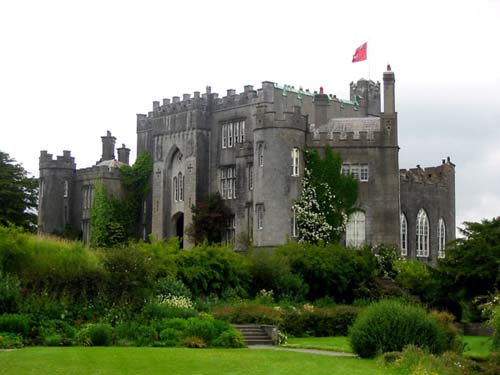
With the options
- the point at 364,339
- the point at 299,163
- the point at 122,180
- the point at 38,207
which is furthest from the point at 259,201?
the point at 364,339

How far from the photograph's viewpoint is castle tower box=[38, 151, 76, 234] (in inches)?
2773

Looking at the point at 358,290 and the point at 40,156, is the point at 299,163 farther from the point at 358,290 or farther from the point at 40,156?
the point at 40,156

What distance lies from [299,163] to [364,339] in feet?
103

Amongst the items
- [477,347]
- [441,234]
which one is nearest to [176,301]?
[477,347]

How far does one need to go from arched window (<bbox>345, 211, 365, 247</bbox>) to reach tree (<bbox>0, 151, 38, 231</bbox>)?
77.9ft

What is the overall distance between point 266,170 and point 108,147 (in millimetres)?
23998

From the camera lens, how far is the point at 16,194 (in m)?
68.2

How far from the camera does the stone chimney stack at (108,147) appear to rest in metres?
Result: 76.2

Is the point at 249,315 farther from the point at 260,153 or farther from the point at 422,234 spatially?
the point at 422,234

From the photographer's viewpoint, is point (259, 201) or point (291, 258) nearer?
point (291, 258)

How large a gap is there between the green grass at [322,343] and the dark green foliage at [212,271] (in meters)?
7.64

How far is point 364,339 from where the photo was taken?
25.8m

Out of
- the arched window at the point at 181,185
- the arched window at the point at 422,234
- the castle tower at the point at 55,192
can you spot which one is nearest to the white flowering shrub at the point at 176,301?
the arched window at the point at 422,234

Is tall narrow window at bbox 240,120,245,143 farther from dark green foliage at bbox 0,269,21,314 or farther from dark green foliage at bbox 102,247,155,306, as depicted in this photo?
dark green foliage at bbox 0,269,21,314
